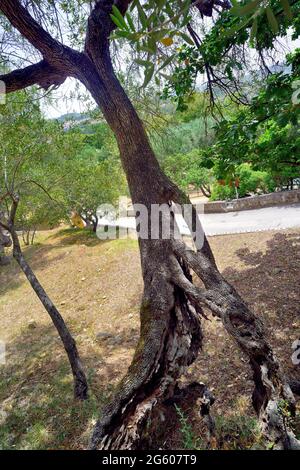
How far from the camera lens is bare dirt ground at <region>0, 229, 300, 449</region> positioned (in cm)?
276

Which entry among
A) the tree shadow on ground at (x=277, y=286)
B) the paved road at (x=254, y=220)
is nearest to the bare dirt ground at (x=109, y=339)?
the tree shadow on ground at (x=277, y=286)

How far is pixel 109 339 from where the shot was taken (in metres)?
4.81

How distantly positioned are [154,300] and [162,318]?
0.15 metres

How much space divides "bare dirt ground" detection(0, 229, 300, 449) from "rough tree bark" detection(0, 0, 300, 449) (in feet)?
0.78

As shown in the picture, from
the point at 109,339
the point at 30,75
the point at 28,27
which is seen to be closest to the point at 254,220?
the point at 109,339

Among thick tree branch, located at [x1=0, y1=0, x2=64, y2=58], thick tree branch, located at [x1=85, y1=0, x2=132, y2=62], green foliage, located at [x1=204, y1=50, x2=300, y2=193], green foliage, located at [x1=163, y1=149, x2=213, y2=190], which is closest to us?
green foliage, located at [x1=204, y1=50, x2=300, y2=193]

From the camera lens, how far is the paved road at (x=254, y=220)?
757 centimetres

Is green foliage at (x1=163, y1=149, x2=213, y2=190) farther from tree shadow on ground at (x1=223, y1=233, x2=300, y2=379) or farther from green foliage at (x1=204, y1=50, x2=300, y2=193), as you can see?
green foliage at (x1=204, y1=50, x2=300, y2=193)

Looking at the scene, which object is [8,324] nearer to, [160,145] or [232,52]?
[160,145]

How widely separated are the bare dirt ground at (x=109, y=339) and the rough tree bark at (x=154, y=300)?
238 millimetres

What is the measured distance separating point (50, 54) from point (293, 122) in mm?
2094

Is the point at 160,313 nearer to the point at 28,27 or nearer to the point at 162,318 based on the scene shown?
the point at 162,318

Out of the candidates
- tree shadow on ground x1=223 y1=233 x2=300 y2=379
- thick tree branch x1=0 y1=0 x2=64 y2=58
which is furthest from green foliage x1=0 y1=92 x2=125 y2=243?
tree shadow on ground x1=223 y1=233 x2=300 y2=379
